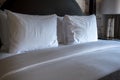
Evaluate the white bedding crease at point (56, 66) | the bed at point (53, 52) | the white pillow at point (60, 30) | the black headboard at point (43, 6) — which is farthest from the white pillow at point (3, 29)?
the white pillow at point (60, 30)

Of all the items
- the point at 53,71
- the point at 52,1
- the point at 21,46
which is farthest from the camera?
the point at 52,1

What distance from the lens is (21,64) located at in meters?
1.40

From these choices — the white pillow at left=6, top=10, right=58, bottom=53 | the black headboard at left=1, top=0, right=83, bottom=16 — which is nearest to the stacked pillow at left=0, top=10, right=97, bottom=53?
the white pillow at left=6, top=10, right=58, bottom=53

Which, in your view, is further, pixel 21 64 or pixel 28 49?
pixel 28 49

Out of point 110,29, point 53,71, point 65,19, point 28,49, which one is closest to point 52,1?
point 65,19

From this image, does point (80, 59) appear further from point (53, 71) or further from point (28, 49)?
point (28, 49)

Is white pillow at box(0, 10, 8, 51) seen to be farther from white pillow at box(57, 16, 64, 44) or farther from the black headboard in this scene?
white pillow at box(57, 16, 64, 44)

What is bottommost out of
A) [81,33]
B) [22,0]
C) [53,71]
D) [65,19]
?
[53,71]

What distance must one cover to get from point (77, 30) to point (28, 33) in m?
0.82

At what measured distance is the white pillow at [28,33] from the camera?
1915mm

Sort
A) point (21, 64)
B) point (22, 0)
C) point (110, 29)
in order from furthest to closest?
point (110, 29) → point (22, 0) → point (21, 64)

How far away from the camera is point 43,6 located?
2.65 metres

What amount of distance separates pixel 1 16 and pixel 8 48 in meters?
0.40

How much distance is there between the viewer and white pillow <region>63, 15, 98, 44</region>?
2.52 meters
